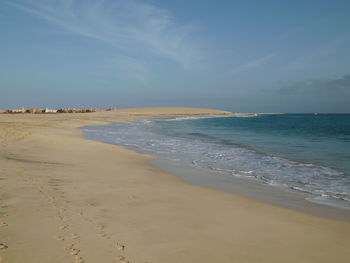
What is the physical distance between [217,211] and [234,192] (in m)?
1.82

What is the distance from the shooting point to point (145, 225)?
14.8ft

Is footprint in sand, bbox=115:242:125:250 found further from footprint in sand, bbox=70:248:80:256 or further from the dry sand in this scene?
footprint in sand, bbox=70:248:80:256

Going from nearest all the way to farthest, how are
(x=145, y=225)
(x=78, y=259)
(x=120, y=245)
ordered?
(x=78, y=259) < (x=120, y=245) < (x=145, y=225)

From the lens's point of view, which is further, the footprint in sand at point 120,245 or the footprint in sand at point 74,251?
the footprint in sand at point 120,245

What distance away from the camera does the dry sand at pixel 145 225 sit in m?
3.56

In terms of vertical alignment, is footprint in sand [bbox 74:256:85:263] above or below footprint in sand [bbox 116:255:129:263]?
above

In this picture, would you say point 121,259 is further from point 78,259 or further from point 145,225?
point 145,225

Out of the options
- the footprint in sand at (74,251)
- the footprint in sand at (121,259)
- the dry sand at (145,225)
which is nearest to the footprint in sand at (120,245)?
the dry sand at (145,225)

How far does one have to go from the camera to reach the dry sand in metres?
3.56

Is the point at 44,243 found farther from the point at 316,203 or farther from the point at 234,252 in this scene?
the point at 316,203

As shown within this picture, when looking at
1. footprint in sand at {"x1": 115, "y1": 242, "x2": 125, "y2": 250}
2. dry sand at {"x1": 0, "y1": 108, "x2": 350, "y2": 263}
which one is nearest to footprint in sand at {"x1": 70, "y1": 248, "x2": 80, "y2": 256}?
dry sand at {"x1": 0, "y1": 108, "x2": 350, "y2": 263}

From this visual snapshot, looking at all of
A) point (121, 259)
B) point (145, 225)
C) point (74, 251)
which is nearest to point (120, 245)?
point (121, 259)

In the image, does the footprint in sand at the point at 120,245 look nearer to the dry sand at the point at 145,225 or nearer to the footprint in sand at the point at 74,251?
the dry sand at the point at 145,225

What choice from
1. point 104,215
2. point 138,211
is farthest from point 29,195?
point 138,211
